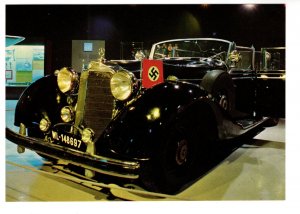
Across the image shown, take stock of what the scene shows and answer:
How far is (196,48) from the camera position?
4.10 metres

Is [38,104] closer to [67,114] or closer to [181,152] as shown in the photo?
[67,114]

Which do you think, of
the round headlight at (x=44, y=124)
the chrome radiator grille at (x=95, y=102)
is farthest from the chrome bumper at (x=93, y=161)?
the chrome radiator grille at (x=95, y=102)

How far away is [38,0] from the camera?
3238 millimetres

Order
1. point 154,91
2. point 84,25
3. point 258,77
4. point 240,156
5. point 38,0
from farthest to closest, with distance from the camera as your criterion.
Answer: point 84,25 → point 258,77 → point 240,156 → point 38,0 → point 154,91

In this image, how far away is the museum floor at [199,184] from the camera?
2.62 meters

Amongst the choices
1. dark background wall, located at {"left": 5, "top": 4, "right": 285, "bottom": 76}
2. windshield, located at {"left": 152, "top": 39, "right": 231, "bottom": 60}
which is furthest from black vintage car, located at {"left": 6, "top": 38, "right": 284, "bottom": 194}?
dark background wall, located at {"left": 5, "top": 4, "right": 285, "bottom": 76}

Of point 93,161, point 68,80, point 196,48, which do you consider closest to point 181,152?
point 93,161

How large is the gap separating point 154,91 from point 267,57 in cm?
309

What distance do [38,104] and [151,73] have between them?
3.81 feet

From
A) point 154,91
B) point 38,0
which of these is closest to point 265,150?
point 154,91

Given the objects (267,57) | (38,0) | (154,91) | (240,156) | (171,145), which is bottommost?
(240,156)

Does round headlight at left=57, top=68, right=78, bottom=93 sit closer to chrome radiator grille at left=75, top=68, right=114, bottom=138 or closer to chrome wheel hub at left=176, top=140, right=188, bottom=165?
chrome radiator grille at left=75, top=68, right=114, bottom=138
